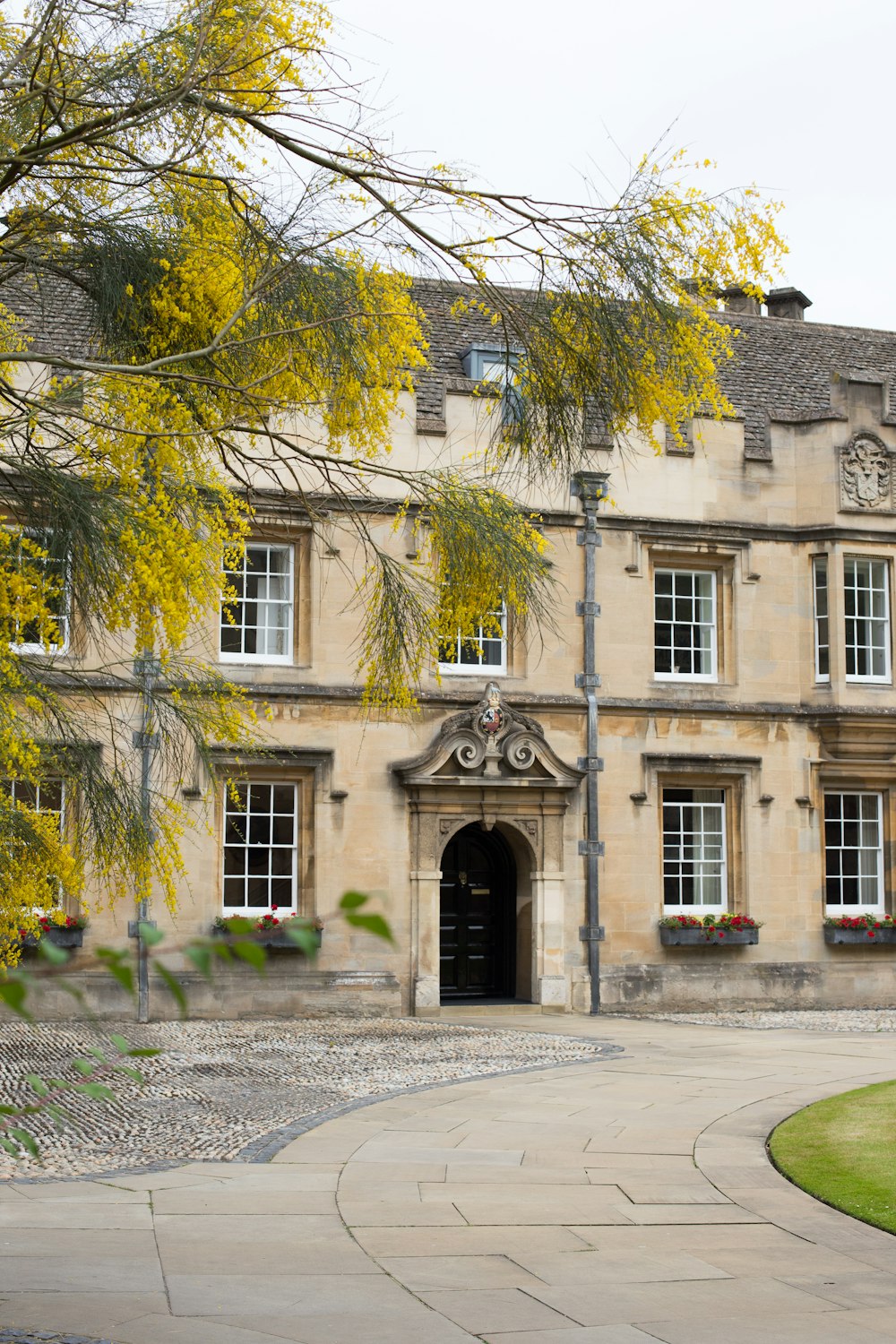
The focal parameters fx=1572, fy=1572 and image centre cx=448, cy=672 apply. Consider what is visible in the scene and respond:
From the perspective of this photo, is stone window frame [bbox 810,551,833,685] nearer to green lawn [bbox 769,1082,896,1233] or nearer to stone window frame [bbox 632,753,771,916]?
stone window frame [bbox 632,753,771,916]

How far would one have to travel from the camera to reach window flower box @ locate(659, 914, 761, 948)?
1905 cm

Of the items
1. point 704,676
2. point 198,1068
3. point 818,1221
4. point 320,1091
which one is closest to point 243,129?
point 818,1221

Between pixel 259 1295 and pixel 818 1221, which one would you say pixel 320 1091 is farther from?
pixel 259 1295

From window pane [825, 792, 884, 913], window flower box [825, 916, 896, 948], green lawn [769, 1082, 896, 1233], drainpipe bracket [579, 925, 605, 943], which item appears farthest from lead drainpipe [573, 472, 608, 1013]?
green lawn [769, 1082, 896, 1233]

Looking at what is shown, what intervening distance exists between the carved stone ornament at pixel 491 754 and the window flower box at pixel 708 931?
2142 mm

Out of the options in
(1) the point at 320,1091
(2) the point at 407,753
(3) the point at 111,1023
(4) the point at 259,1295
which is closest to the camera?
(4) the point at 259,1295

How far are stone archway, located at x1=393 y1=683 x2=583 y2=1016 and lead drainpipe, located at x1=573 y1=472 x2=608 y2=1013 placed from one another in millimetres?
285

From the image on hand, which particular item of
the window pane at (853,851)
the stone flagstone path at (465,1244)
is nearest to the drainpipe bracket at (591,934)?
the window pane at (853,851)

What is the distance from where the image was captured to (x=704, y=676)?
65.9 feet

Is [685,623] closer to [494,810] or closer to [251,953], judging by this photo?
[494,810]

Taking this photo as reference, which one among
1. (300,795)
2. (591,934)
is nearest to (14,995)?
(300,795)

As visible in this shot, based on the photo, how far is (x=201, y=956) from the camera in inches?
87.1

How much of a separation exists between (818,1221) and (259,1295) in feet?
9.19

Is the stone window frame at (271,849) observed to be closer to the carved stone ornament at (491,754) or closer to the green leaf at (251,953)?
the carved stone ornament at (491,754)
